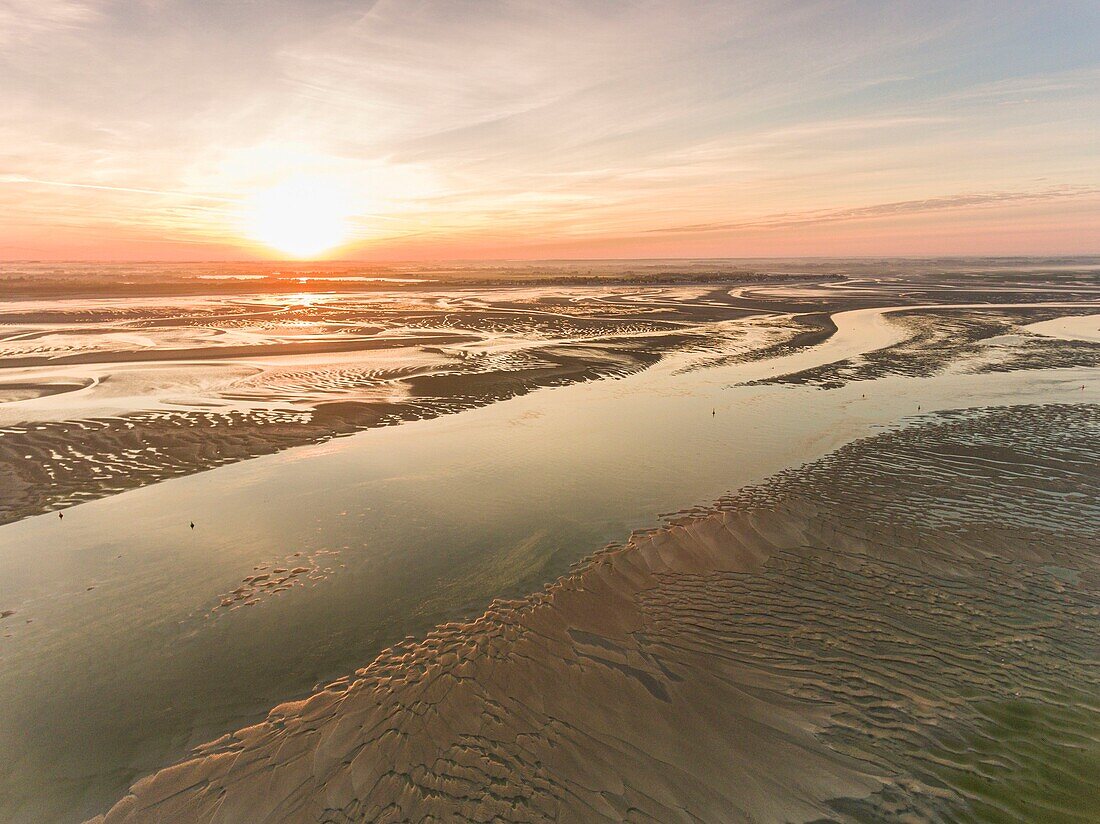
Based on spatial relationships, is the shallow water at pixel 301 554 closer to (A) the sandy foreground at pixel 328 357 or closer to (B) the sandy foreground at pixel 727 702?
(B) the sandy foreground at pixel 727 702

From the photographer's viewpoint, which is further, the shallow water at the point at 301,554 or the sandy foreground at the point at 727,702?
the shallow water at the point at 301,554

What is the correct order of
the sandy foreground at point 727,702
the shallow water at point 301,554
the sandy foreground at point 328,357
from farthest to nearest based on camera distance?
the sandy foreground at point 328,357
the shallow water at point 301,554
the sandy foreground at point 727,702

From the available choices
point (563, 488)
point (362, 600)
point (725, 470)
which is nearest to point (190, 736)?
point (362, 600)

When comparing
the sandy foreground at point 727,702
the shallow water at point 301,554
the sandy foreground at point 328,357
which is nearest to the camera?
the sandy foreground at point 727,702

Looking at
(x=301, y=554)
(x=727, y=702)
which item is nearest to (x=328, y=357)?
(x=301, y=554)

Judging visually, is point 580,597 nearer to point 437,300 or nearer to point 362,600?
point 362,600

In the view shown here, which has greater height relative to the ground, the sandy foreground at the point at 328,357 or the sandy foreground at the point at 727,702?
the sandy foreground at the point at 328,357

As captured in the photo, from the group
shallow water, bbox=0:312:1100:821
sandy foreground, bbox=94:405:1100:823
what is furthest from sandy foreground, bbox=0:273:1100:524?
sandy foreground, bbox=94:405:1100:823

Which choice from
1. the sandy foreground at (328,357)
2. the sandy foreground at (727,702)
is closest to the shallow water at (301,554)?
the sandy foreground at (727,702)
